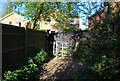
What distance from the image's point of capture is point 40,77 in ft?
11.4

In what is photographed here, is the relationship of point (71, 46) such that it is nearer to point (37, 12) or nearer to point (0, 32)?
point (37, 12)

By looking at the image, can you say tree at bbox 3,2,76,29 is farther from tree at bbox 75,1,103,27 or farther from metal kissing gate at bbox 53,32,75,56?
tree at bbox 75,1,103,27

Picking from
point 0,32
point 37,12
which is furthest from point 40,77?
point 37,12

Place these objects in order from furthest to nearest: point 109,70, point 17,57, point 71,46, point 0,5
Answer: point 71,46 → point 17,57 → point 0,5 → point 109,70

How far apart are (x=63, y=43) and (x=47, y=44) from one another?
1.14m

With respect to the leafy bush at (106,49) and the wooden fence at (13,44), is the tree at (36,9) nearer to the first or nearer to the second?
the wooden fence at (13,44)

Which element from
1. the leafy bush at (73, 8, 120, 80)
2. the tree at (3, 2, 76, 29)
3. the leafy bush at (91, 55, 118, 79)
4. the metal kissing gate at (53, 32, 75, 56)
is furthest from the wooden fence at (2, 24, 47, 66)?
the tree at (3, 2, 76, 29)

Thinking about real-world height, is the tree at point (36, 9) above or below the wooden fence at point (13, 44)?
above

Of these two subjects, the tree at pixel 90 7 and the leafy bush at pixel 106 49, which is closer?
the leafy bush at pixel 106 49

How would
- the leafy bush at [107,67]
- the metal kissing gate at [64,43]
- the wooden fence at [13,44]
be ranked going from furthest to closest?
the metal kissing gate at [64,43], the wooden fence at [13,44], the leafy bush at [107,67]

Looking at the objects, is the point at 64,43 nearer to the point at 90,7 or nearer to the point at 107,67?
the point at 90,7

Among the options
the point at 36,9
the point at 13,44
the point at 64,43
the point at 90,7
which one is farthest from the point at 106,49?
the point at 36,9

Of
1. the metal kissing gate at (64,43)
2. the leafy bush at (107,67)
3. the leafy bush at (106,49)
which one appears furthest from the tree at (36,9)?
the leafy bush at (107,67)

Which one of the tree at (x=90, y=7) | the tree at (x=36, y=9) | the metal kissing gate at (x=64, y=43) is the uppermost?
the tree at (x=36, y=9)
